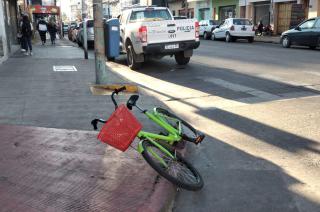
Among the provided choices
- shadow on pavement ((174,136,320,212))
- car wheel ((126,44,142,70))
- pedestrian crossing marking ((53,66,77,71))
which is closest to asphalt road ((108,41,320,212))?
shadow on pavement ((174,136,320,212))

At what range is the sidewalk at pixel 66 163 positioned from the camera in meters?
4.02

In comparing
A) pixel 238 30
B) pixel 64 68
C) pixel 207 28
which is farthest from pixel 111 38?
pixel 207 28

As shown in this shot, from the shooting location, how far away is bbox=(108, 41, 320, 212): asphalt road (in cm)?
436

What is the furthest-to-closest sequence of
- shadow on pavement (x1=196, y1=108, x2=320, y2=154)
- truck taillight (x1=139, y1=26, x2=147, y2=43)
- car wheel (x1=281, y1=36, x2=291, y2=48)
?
car wheel (x1=281, y1=36, x2=291, y2=48) < truck taillight (x1=139, y1=26, x2=147, y2=43) < shadow on pavement (x1=196, y1=108, x2=320, y2=154)

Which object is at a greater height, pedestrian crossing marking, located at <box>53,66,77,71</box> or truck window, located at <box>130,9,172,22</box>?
truck window, located at <box>130,9,172,22</box>

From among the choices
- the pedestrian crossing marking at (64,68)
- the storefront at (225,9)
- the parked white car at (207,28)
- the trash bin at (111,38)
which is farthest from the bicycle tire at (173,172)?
the storefront at (225,9)

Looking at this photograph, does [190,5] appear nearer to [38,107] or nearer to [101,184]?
[38,107]

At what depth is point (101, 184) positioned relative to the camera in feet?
14.5

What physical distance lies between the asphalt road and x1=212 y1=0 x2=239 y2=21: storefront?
90.1 ft

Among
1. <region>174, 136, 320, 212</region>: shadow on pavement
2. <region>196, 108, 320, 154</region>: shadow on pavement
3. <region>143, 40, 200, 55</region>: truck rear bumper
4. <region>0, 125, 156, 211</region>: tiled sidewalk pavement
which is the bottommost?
<region>174, 136, 320, 212</region>: shadow on pavement

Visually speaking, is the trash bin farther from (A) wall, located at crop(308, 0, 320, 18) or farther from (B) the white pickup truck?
(A) wall, located at crop(308, 0, 320, 18)

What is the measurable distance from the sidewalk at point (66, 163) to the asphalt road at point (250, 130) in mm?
494

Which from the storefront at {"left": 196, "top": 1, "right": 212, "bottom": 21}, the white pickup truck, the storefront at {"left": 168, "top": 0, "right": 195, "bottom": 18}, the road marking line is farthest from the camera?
the storefront at {"left": 168, "top": 0, "right": 195, "bottom": 18}

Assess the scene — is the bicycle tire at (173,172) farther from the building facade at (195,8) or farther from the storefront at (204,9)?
the storefront at (204,9)
